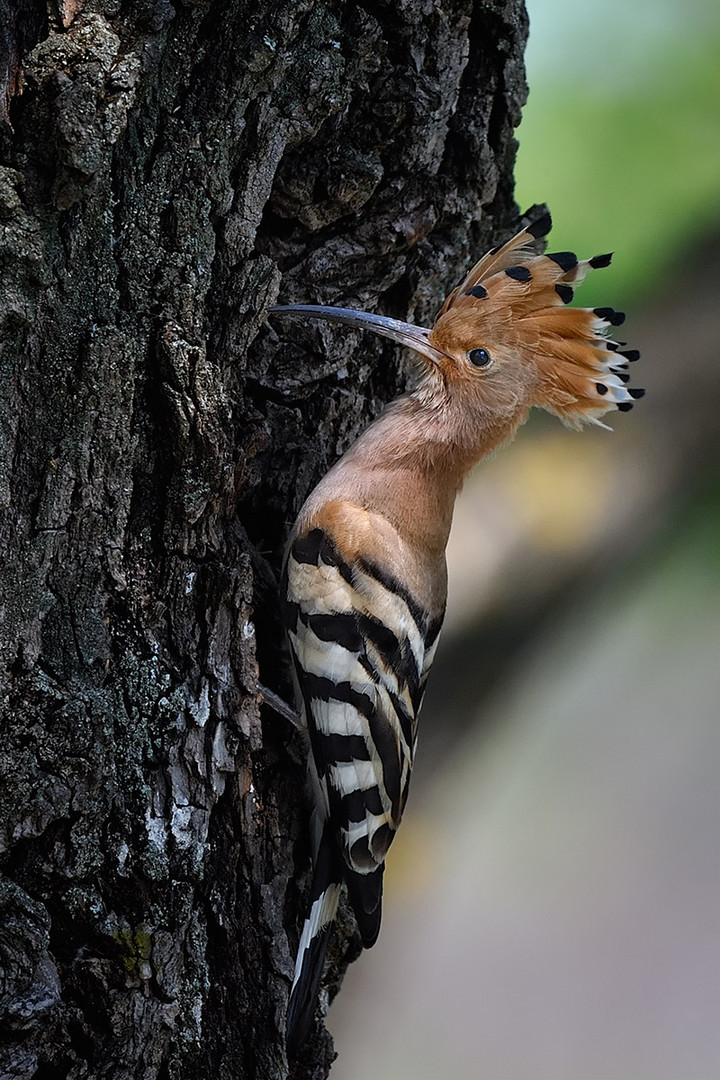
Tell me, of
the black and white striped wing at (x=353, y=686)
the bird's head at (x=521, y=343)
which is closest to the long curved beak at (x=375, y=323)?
the bird's head at (x=521, y=343)

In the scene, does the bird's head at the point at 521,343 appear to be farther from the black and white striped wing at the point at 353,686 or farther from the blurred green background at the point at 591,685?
the blurred green background at the point at 591,685

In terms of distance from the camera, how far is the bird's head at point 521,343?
1.60 m

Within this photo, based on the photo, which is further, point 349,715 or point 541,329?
point 541,329

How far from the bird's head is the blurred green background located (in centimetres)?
68

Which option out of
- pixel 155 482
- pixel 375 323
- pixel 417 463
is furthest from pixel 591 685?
pixel 155 482

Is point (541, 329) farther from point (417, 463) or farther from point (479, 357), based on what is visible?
point (417, 463)

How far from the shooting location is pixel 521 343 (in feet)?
5.57

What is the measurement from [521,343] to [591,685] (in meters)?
1.66

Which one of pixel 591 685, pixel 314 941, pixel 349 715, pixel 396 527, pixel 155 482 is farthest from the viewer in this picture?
pixel 591 685

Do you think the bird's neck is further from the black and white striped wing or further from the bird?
the black and white striped wing

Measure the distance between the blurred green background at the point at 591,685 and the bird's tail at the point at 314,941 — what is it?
99cm

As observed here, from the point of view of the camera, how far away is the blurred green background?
8.29 feet

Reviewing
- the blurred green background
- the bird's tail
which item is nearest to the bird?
the bird's tail

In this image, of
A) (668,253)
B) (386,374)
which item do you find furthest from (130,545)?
(668,253)
